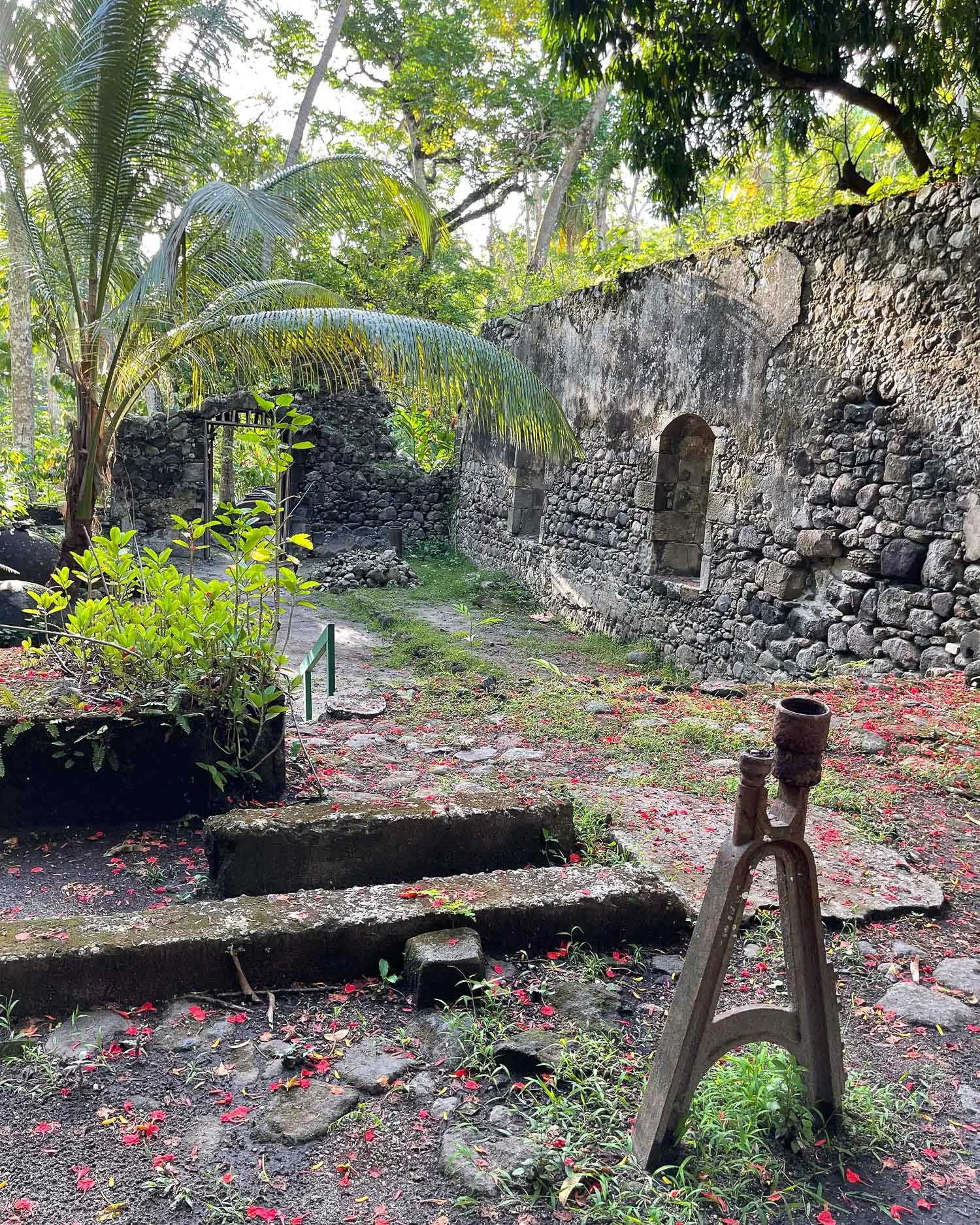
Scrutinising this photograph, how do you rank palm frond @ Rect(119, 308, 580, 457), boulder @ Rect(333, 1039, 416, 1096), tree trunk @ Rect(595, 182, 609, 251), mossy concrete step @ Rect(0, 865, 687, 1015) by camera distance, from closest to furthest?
boulder @ Rect(333, 1039, 416, 1096)
mossy concrete step @ Rect(0, 865, 687, 1015)
palm frond @ Rect(119, 308, 580, 457)
tree trunk @ Rect(595, 182, 609, 251)

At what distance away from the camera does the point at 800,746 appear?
158 centimetres

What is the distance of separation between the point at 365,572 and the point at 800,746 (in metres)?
9.69

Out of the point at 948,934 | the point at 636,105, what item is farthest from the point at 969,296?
the point at 948,934

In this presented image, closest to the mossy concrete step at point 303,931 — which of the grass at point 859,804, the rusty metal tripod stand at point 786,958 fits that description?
the rusty metal tripod stand at point 786,958

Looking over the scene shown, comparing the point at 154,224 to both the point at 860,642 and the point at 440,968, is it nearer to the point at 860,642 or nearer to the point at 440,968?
the point at 860,642

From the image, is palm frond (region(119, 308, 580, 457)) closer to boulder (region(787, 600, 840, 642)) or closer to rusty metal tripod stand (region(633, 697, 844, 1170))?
boulder (region(787, 600, 840, 642))

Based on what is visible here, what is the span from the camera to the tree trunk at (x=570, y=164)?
14.9m

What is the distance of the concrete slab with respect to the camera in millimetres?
2680

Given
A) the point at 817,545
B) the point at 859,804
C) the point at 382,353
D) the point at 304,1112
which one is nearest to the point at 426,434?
the point at 382,353

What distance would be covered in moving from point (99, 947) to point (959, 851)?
2.73 m

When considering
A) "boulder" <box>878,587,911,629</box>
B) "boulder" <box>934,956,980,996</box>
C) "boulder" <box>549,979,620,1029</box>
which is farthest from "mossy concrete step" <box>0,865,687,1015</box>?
"boulder" <box>878,587,911,629</box>

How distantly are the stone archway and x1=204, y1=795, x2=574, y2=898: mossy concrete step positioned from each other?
17.4ft

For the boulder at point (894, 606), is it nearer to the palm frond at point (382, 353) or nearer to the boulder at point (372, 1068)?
the palm frond at point (382, 353)

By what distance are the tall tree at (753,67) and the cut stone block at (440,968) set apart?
19.0ft
